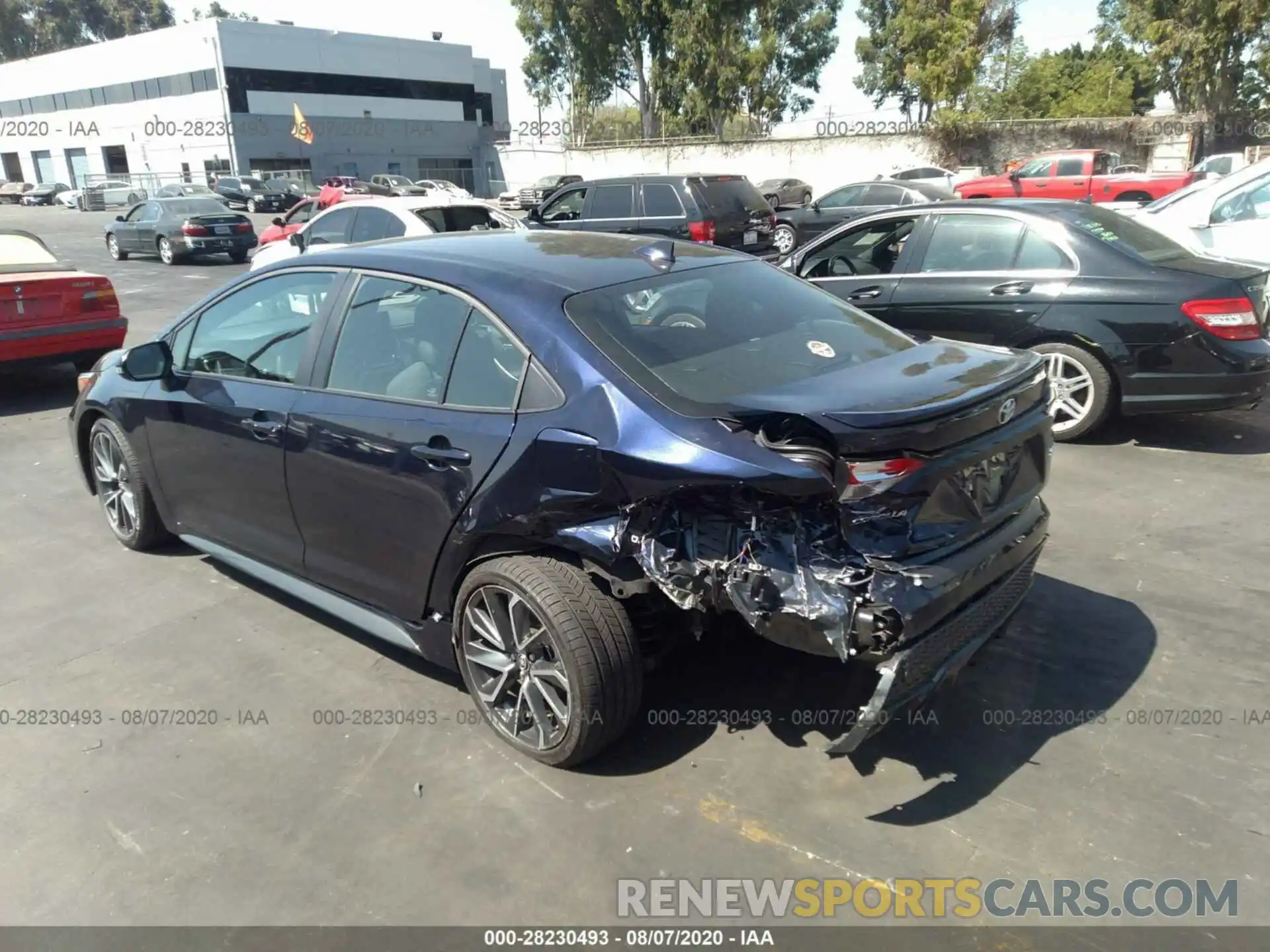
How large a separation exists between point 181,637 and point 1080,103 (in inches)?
2012

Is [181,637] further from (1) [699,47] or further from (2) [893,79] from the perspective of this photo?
(2) [893,79]

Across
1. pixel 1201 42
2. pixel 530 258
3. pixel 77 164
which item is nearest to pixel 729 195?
pixel 530 258

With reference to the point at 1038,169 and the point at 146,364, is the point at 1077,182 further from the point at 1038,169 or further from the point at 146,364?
the point at 146,364

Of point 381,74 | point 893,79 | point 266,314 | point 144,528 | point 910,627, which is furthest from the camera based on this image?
point 381,74

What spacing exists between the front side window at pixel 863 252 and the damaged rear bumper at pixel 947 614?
15.0 ft

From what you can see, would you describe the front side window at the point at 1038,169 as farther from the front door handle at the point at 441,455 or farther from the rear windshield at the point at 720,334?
the front door handle at the point at 441,455

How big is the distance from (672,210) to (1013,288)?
26.6 feet

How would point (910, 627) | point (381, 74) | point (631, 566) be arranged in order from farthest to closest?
1. point (381, 74)
2. point (631, 566)
3. point (910, 627)

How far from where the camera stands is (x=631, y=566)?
297 centimetres

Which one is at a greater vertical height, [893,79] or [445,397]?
[893,79]

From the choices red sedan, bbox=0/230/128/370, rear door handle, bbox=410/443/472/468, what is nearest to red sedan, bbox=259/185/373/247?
red sedan, bbox=0/230/128/370

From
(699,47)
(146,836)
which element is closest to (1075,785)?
(146,836)

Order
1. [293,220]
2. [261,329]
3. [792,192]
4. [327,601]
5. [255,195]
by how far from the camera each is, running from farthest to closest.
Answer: [255,195], [792,192], [293,220], [261,329], [327,601]

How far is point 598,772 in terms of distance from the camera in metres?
3.22
